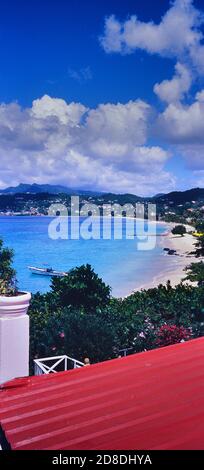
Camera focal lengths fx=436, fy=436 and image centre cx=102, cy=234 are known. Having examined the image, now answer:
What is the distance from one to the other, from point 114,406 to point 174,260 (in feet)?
138

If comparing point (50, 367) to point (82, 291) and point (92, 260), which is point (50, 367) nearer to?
point (82, 291)

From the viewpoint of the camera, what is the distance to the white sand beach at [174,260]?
103 ft

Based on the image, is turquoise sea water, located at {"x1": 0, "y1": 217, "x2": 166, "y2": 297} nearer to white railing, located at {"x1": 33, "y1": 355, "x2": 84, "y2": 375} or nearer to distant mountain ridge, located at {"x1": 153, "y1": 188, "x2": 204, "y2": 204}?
distant mountain ridge, located at {"x1": 153, "y1": 188, "x2": 204, "y2": 204}

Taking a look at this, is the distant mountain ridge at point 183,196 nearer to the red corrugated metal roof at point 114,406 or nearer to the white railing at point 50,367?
the white railing at point 50,367

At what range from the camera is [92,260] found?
56406mm

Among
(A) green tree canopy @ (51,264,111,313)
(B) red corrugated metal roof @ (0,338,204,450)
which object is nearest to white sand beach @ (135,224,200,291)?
(A) green tree canopy @ (51,264,111,313)

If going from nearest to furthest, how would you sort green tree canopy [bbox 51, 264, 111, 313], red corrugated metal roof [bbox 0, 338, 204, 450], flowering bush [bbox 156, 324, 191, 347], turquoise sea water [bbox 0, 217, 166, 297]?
red corrugated metal roof [bbox 0, 338, 204, 450] → flowering bush [bbox 156, 324, 191, 347] → green tree canopy [bbox 51, 264, 111, 313] → turquoise sea water [bbox 0, 217, 166, 297]

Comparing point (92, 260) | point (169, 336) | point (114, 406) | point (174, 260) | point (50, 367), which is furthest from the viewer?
point (92, 260)

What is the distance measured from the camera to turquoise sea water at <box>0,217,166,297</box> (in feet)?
122

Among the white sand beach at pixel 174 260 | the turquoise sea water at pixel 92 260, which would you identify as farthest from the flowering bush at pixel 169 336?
the turquoise sea water at pixel 92 260

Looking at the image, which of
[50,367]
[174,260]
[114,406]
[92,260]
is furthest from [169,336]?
[92,260]

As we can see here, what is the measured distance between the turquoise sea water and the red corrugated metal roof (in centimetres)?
2671

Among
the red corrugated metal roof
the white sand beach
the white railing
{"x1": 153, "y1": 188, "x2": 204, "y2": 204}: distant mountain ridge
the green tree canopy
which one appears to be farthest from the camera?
{"x1": 153, "y1": 188, "x2": 204, "y2": 204}: distant mountain ridge
